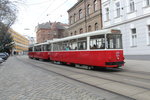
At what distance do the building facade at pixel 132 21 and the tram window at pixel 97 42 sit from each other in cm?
796

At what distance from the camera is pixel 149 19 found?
1698cm

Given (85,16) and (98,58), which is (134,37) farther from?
(85,16)

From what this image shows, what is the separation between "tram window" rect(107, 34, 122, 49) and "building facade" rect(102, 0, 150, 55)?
7003 millimetres

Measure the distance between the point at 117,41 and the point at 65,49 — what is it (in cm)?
647

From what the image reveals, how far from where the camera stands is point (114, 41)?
11.5 m

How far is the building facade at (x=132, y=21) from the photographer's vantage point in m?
17.5

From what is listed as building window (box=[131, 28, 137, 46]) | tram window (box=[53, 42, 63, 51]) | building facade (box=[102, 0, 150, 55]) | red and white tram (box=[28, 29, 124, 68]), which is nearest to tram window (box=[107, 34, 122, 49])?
red and white tram (box=[28, 29, 124, 68])

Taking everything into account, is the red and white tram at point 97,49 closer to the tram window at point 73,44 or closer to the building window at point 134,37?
the tram window at point 73,44

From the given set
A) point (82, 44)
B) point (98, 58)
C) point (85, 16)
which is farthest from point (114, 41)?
point (85, 16)

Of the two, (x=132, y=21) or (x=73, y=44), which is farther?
(x=132, y=21)

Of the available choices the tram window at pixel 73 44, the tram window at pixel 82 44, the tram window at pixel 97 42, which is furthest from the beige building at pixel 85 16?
the tram window at pixel 97 42

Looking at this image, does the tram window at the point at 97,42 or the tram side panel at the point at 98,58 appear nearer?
the tram side panel at the point at 98,58

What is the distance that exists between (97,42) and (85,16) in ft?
66.7

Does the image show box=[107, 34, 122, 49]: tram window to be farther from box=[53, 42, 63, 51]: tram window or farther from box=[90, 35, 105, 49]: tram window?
box=[53, 42, 63, 51]: tram window
